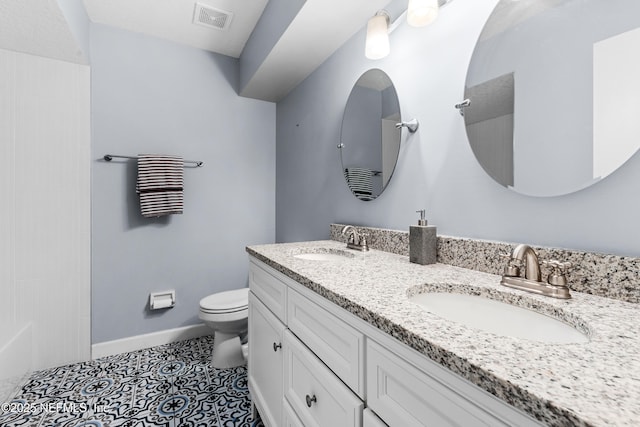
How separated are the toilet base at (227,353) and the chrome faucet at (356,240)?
108cm

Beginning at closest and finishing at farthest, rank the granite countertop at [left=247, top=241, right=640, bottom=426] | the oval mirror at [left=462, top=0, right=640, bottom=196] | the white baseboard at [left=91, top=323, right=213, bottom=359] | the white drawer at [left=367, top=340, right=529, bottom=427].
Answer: the granite countertop at [left=247, top=241, right=640, bottom=426], the white drawer at [left=367, top=340, right=529, bottom=427], the oval mirror at [left=462, top=0, right=640, bottom=196], the white baseboard at [left=91, top=323, right=213, bottom=359]

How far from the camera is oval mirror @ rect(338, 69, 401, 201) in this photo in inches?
54.2

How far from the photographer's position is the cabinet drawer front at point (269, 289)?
3.46 ft

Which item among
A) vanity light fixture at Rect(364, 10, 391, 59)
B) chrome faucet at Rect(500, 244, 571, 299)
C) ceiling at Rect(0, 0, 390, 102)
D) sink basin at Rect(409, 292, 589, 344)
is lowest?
sink basin at Rect(409, 292, 589, 344)

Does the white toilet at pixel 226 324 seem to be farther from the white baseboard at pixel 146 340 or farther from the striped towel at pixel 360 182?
the striped towel at pixel 360 182

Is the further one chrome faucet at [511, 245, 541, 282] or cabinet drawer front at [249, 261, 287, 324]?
cabinet drawer front at [249, 261, 287, 324]

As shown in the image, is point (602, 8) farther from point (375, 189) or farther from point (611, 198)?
point (375, 189)

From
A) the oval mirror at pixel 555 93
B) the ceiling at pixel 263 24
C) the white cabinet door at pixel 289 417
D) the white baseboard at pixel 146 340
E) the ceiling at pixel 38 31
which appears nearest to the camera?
the oval mirror at pixel 555 93

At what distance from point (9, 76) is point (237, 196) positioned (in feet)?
5.01

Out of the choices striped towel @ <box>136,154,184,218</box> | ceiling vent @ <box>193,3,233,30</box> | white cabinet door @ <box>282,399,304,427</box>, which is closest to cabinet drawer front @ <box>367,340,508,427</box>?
white cabinet door @ <box>282,399,304,427</box>

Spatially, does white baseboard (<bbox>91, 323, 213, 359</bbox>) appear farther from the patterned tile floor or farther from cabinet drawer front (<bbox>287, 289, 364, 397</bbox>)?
cabinet drawer front (<bbox>287, 289, 364, 397</bbox>)

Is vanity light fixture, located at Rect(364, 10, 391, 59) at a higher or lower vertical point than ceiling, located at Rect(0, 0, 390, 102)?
lower

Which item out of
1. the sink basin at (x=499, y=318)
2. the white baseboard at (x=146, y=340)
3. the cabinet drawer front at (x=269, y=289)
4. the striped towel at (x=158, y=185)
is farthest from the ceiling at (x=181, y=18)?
the white baseboard at (x=146, y=340)

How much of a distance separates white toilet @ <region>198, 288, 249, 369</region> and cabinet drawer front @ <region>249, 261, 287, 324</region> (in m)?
0.52
